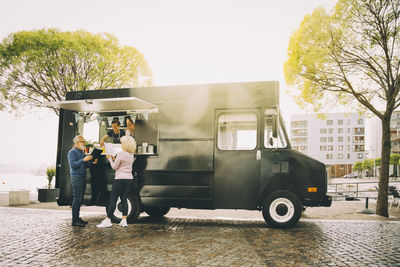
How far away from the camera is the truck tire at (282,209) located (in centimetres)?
786

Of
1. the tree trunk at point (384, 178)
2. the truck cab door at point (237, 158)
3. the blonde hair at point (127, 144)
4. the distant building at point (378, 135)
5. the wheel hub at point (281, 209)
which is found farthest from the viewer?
the distant building at point (378, 135)

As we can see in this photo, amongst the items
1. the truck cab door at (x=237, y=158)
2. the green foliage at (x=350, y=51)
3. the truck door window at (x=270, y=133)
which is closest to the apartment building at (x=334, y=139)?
the green foliage at (x=350, y=51)

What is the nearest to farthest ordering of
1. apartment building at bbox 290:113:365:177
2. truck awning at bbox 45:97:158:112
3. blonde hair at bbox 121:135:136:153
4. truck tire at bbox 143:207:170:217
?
blonde hair at bbox 121:135:136:153
truck awning at bbox 45:97:158:112
truck tire at bbox 143:207:170:217
apartment building at bbox 290:113:365:177

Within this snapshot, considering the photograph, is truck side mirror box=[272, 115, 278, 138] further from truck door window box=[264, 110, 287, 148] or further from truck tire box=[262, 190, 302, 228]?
truck tire box=[262, 190, 302, 228]

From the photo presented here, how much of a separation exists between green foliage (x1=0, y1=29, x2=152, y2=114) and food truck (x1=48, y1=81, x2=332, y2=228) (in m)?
9.77

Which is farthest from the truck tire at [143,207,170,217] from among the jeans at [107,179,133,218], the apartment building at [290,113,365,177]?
the apartment building at [290,113,365,177]

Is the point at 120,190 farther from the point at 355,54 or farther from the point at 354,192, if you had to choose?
the point at 354,192

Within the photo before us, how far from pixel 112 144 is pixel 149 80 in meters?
12.0

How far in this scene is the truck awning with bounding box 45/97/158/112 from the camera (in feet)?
27.7

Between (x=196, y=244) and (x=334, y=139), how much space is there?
119325mm

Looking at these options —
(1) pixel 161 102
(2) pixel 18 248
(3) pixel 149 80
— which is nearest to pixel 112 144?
(1) pixel 161 102

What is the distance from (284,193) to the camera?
7910 mm

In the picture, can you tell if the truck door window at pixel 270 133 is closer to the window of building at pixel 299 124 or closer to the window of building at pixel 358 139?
the window of building at pixel 299 124

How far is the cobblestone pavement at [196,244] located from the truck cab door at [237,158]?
73 centimetres
